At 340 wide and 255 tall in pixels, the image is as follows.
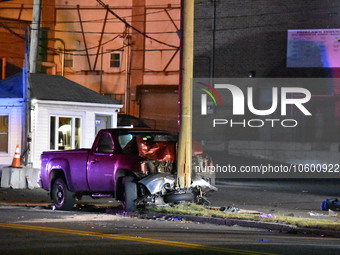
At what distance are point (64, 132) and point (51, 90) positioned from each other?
1684 millimetres

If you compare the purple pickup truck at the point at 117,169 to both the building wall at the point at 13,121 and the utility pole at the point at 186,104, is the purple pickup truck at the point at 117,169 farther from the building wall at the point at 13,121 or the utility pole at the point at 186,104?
the building wall at the point at 13,121

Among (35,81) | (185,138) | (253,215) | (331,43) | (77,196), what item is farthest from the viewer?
(331,43)

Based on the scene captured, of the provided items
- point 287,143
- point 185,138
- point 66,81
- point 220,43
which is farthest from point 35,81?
point 220,43

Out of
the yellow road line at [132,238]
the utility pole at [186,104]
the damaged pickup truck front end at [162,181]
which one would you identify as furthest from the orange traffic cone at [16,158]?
the yellow road line at [132,238]

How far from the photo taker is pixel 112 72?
149ft

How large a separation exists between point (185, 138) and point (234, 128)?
88.7 feet

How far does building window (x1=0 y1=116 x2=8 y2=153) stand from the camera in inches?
1000

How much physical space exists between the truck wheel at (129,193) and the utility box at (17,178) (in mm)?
7218

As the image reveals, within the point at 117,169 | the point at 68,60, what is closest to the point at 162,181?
the point at 117,169

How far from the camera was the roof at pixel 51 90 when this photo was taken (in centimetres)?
2541

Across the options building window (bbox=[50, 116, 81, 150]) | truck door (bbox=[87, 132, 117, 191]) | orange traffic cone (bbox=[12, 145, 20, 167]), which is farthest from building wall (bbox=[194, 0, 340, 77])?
truck door (bbox=[87, 132, 117, 191])

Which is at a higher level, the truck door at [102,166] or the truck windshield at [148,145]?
the truck windshield at [148,145]

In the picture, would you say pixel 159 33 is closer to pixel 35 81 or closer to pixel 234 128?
pixel 234 128

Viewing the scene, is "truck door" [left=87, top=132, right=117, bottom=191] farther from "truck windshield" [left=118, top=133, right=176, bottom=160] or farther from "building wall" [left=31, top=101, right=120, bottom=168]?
"building wall" [left=31, top=101, right=120, bottom=168]
